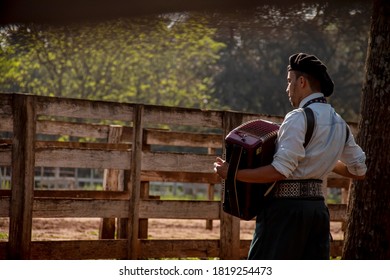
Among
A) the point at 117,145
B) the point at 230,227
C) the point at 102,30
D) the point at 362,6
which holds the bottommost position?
the point at 230,227

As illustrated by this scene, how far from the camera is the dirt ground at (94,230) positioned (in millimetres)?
10703

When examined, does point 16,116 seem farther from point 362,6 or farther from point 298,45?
point 298,45

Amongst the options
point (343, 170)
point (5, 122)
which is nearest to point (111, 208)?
point (5, 122)

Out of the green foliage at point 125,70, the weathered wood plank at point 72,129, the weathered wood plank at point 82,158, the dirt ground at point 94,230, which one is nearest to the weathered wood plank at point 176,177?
the weathered wood plank at point 72,129

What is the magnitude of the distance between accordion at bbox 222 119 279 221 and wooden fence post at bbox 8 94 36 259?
3106 mm

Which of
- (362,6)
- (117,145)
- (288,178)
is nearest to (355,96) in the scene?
A: (362,6)

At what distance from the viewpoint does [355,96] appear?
35.5 metres

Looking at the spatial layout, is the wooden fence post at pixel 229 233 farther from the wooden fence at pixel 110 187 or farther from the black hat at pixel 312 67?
the black hat at pixel 312 67

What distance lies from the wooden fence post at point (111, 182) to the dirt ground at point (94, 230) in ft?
3.88

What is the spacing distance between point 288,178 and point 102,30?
907 cm

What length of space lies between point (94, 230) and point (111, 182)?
2.69m

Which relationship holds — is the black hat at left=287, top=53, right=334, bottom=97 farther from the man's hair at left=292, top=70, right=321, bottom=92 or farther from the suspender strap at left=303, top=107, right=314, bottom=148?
the suspender strap at left=303, top=107, right=314, bottom=148

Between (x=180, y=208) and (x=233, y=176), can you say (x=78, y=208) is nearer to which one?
(x=180, y=208)

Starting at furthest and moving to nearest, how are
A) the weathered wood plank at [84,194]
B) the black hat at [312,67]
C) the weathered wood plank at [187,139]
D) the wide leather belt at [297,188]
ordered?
the weathered wood plank at [187,139]
the weathered wood plank at [84,194]
the black hat at [312,67]
the wide leather belt at [297,188]
